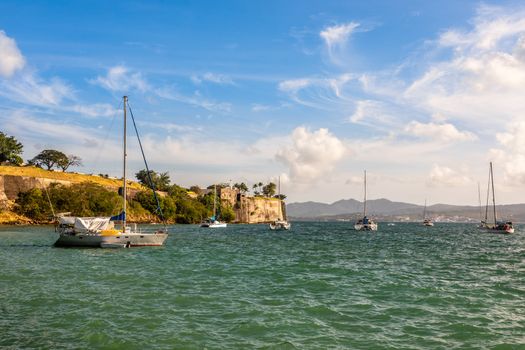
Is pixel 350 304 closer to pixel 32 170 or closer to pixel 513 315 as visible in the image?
pixel 513 315

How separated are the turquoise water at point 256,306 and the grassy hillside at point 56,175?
273 feet

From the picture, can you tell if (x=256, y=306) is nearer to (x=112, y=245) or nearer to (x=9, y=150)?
(x=112, y=245)

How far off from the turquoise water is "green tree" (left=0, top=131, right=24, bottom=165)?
98.5 metres

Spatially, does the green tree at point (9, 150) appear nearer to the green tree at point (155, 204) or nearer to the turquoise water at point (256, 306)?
the green tree at point (155, 204)

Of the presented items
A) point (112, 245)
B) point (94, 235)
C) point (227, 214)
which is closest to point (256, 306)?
point (112, 245)

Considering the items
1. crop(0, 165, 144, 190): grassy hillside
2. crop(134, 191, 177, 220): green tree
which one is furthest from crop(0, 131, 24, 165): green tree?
crop(134, 191, 177, 220): green tree

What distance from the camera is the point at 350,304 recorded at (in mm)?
18781

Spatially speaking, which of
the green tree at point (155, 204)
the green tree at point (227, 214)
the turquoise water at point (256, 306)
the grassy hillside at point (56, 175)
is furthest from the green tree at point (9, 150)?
the turquoise water at point (256, 306)

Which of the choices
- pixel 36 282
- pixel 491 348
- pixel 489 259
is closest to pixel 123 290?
pixel 36 282

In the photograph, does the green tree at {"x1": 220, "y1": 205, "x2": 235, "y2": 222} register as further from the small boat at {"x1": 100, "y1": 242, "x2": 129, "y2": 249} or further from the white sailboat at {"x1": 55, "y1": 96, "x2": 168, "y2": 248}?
the small boat at {"x1": 100, "y1": 242, "x2": 129, "y2": 249}

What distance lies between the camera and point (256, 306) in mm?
18125

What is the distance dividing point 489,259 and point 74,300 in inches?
1447

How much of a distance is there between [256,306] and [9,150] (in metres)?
122

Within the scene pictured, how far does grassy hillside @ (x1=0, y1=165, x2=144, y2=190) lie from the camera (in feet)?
345
